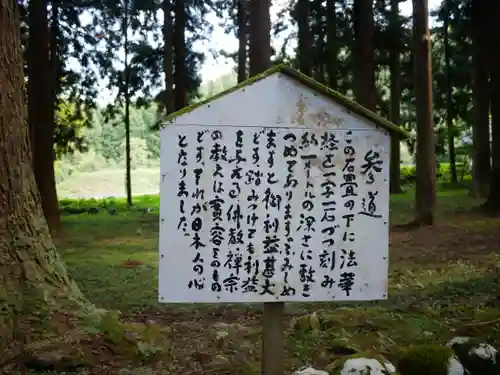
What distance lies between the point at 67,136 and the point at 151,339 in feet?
52.9

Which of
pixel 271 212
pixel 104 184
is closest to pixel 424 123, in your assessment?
pixel 271 212

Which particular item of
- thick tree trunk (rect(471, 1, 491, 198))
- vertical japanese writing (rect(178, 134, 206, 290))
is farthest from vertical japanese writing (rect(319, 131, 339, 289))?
thick tree trunk (rect(471, 1, 491, 198))

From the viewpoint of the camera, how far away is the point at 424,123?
1112 cm

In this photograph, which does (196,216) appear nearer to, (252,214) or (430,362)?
(252,214)

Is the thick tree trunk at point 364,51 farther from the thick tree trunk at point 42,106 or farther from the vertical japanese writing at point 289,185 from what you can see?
the vertical japanese writing at point 289,185

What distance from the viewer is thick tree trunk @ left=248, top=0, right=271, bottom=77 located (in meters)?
8.69

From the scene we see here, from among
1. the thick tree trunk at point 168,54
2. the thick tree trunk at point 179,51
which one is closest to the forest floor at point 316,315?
the thick tree trunk at point 179,51

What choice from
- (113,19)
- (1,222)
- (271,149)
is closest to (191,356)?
(1,222)

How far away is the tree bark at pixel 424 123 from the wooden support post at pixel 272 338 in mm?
8299

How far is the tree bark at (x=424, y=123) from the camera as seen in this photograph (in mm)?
11062

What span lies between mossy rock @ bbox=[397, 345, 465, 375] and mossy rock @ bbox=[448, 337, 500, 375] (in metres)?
0.13

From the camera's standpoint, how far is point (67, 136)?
64.1ft

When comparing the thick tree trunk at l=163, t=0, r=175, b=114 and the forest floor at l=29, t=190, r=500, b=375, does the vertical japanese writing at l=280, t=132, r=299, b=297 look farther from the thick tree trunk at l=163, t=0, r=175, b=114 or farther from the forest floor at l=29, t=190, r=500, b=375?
the thick tree trunk at l=163, t=0, r=175, b=114

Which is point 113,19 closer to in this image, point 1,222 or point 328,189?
point 1,222
